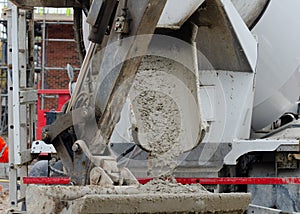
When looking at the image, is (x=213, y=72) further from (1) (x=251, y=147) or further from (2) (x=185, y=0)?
(2) (x=185, y=0)

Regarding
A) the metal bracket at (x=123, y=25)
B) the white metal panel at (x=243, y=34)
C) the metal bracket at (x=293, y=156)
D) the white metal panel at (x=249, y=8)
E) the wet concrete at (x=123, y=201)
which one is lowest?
the wet concrete at (x=123, y=201)

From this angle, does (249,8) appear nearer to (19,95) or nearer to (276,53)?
(276,53)

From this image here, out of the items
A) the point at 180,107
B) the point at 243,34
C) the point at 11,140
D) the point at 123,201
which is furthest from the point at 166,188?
the point at 11,140

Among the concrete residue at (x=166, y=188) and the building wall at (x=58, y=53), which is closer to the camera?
the concrete residue at (x=166, y=188)

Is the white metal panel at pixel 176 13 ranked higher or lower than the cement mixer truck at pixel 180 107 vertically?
higher

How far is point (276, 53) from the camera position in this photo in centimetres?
415

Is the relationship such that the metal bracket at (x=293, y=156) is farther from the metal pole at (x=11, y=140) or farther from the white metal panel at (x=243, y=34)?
the metal pole at (x=11, y=140)

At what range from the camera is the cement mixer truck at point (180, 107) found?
2480 mm

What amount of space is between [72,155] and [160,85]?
0.58 m

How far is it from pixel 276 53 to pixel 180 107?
3.96 feet

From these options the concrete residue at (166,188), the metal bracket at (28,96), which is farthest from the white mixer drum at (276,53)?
the concrete residue at (166,188)

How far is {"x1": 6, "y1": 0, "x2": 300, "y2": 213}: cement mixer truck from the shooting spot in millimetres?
2480

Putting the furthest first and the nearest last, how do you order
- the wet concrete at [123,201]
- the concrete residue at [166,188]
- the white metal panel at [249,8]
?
the white metal panel at [249,8] < the concrete residue at [166,188] < the wet concrete at [123,201]

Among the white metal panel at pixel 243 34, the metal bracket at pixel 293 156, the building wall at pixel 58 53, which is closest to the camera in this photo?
the white metal panel at pixel 243 34
